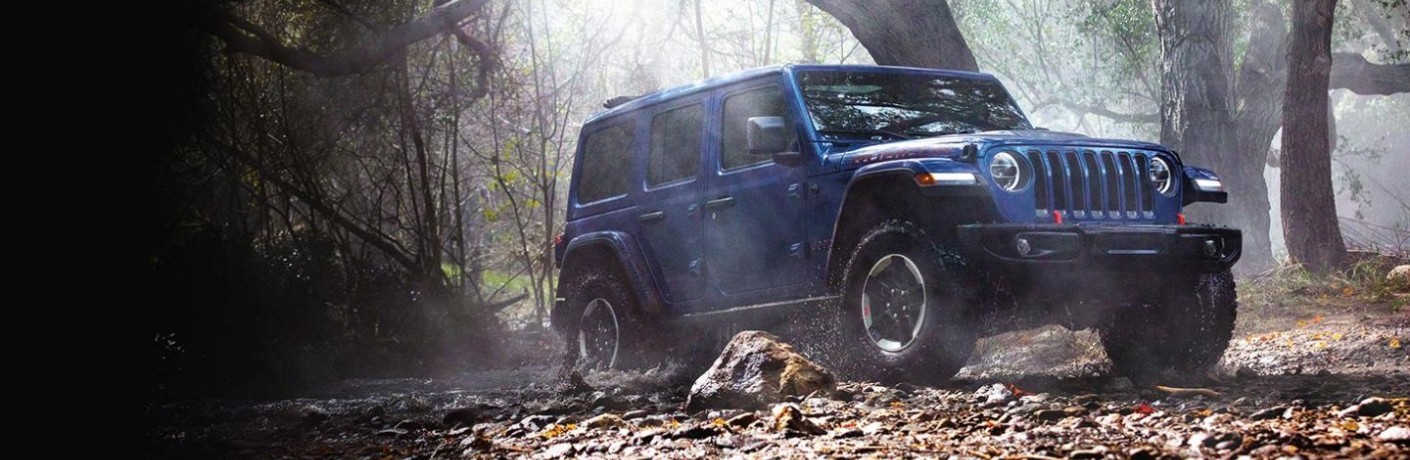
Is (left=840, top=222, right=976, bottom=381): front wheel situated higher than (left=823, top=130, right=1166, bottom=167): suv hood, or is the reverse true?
(left=823, top=130, right=1166, bottom=167): suv hood

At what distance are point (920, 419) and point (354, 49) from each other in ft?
25.1

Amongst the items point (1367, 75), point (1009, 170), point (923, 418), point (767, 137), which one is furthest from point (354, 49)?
point (1367, 75)

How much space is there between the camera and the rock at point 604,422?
6152 millimetres

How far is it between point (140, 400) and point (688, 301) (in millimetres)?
2974

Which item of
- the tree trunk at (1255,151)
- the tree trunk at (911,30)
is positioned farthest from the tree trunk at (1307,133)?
the tree trunk at (911,30)

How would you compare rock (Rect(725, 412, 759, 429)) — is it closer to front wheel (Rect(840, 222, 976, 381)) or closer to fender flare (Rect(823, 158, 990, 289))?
front wheel (Rect(840, 222, 976, 381))

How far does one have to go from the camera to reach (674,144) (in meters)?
8.41

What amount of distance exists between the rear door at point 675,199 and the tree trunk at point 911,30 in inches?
142

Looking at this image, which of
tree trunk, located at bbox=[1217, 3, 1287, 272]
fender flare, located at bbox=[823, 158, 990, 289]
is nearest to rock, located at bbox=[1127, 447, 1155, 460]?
fender flare, located at bbox=[823, 158, 990, 289]

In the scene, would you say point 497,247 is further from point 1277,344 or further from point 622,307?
point 1277,344

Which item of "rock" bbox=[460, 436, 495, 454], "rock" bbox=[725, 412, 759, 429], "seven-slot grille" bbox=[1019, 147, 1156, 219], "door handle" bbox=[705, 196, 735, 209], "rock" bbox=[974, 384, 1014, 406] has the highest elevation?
"door handle" bbox=[705, 196, 735, 209]

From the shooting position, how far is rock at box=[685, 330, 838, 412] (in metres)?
6.54

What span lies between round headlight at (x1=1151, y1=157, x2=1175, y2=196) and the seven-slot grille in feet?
0.26

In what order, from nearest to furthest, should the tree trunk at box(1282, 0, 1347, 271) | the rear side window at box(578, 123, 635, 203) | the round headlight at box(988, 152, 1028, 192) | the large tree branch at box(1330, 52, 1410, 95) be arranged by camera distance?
1. the round headlight at box(988, 152, 1028, 192)
2. the rear side window at box(578, 123, 635, 203)
3. the tree trunk at box(1282, 0, 1347, 271)
4. the large tree branch at box(1330, 52, 1410, 95)
